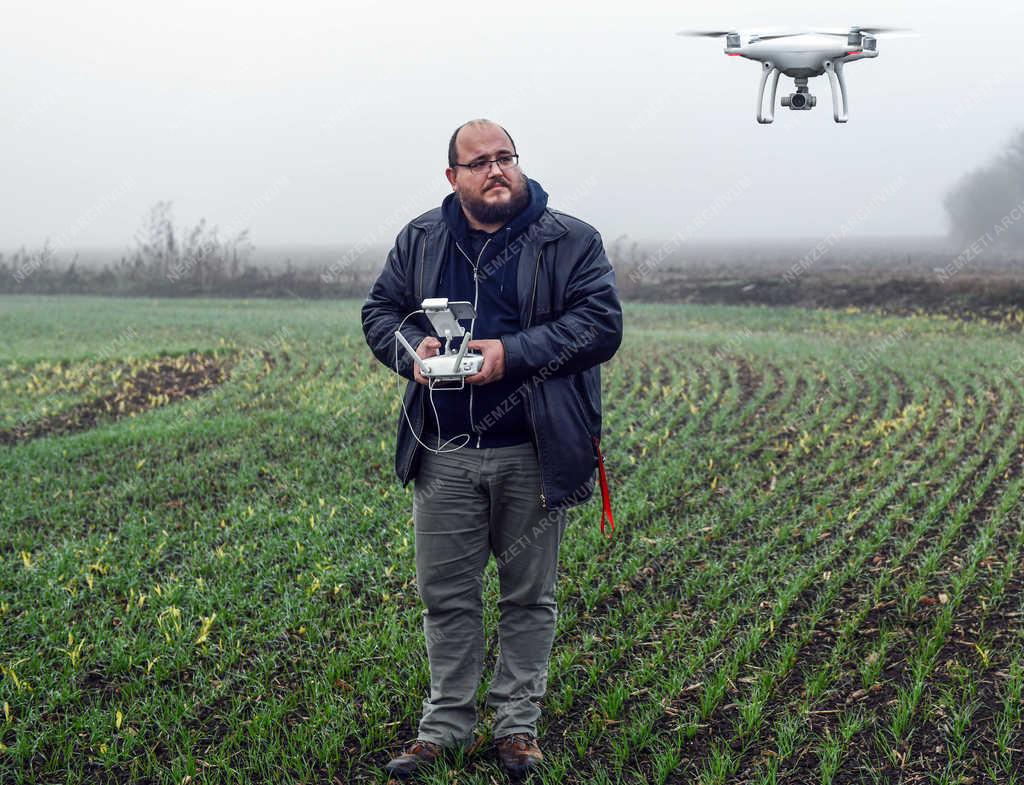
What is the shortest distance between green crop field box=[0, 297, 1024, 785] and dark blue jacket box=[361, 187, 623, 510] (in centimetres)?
122

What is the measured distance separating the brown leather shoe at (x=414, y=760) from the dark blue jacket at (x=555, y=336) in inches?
41.6

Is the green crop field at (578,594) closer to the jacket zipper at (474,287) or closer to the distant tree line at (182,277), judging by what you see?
the jacket zipper at (474,287)

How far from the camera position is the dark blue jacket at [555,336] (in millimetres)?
3414

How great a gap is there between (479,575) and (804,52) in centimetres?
217

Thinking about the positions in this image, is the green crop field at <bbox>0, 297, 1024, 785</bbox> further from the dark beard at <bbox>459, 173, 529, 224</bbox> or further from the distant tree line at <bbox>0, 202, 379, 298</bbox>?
the distant tree line at <bbox>0, 202, 379, 298</bbox>

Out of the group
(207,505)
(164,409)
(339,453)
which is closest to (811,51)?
(207,505)

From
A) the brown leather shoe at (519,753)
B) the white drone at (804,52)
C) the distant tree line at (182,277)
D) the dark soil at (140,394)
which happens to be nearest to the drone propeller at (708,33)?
the white drone at (804,52)

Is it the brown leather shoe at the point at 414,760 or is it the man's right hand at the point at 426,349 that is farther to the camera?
the brown leather shoe at the point at 414,760

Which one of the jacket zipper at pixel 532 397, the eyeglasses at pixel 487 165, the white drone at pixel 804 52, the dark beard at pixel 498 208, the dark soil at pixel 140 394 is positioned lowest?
the dark soil at pixel 140 394

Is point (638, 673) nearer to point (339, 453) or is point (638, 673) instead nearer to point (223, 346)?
point (339, 453)

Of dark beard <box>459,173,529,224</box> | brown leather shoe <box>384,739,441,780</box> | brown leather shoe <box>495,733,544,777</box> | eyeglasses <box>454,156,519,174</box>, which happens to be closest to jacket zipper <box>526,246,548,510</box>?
dark beard <box>459,173,529,224</box>

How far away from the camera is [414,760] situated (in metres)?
3.62

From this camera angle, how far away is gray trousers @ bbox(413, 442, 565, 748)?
357cm

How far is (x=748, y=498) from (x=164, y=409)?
22.6 ft
